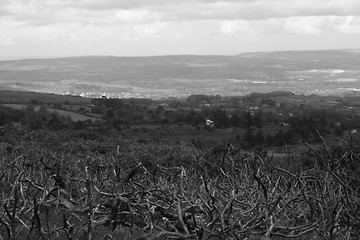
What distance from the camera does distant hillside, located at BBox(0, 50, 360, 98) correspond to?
121 m

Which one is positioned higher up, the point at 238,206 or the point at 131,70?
the point at 238,206

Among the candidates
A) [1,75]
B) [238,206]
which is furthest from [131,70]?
[238,206]

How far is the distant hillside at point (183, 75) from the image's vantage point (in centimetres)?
12106

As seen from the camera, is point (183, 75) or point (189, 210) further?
point (183, 75)

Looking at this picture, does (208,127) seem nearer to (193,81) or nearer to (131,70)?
(193,81)

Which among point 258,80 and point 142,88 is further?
point 258,80

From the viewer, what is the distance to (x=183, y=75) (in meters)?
158

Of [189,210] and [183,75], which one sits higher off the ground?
[189,210]

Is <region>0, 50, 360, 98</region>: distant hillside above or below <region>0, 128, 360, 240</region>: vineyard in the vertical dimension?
below

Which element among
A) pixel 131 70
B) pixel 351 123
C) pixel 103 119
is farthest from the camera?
pixel 131 70

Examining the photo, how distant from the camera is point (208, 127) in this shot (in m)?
57.2

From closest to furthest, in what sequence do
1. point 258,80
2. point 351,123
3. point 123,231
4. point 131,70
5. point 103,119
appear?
point 123,231 < point 351,123 < point 103,119 < point 258,80 < point 131,70

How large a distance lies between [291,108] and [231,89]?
5437 centimetres

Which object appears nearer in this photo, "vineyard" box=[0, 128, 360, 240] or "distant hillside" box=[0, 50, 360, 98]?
"vineyard" box=[0, 128, 360, 240]
